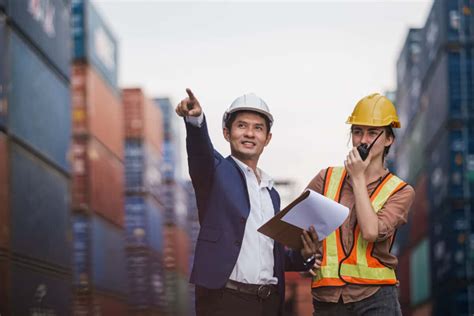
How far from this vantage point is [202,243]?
382 centimetres

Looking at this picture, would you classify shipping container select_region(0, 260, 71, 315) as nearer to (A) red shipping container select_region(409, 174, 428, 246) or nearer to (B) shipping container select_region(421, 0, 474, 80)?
(B) shipping container select_region(421, 0, 474, 80)

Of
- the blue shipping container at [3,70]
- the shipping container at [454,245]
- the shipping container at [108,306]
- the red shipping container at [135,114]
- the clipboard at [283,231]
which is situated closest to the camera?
the clipboard at [283,231]

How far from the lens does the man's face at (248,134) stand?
3.93 m

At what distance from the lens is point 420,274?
90.1 ft

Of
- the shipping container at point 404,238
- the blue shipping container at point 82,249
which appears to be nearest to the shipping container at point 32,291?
the blue shipping container at point 82,249

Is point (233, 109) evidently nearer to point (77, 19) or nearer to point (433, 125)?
point (433, 125)

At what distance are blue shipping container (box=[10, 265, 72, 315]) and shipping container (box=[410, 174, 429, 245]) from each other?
1121 centimetres

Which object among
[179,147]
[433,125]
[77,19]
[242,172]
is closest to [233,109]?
[242,172]

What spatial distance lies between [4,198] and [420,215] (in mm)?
16018

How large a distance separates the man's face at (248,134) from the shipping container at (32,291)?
10511 millimetres

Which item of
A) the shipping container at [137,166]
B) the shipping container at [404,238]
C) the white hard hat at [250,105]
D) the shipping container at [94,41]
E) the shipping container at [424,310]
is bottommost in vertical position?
the shipping container at [424,310]

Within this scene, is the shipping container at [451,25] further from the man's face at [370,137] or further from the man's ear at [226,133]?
the man's face at [370,137]

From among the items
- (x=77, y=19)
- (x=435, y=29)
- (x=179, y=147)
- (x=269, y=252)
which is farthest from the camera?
(x=179, y=147)

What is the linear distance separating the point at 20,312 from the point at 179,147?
3112 cm
